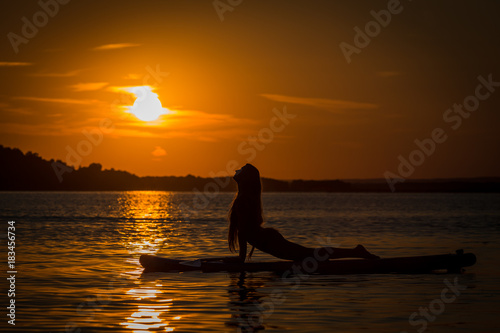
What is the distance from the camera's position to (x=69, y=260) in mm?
23078

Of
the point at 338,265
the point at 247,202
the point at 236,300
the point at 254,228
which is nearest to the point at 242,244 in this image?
the point at 254,228

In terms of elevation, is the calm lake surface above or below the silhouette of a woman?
below

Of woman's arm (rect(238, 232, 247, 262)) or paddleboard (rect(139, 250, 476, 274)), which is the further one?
paddleboard (rect(139, 250, 476, 274))

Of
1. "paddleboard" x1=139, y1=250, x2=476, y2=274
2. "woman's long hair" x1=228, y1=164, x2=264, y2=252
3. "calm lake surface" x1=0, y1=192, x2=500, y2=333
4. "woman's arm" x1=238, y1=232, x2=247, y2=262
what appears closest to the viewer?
"calm lake surface" x1=0, y1=192, x2=500, y2=333

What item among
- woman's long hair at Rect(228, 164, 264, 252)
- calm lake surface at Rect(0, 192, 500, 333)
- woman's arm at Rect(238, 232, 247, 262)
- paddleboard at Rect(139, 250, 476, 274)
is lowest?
calm lake surface at Rect(0, 192, 500, 333)

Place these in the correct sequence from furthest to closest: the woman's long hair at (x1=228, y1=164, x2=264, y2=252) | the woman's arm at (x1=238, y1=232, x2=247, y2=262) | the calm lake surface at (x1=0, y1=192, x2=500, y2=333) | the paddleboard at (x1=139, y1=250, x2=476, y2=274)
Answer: the paddleboard at (x1=139, y1=250, x2=476, y2=274) → the woman's arm at (x1=238, y1=232, x2=247, y2=262) → the woman's long hair at (x1=228, y1=164, x2=264, y2=252) → the calm lake surface at (x1=0, y1=192, x2=500, y2=333)

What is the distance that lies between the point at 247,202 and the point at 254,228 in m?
0.73

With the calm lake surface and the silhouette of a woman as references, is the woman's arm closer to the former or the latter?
the silhouette of a woman

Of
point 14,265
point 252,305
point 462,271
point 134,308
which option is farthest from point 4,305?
point 462,271

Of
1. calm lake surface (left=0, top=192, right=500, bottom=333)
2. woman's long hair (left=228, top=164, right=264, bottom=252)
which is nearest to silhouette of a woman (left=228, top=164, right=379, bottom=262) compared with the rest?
woman's long hair (left=228, top=164, right=264, bottom=252)

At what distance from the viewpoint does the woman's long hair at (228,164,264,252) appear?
54.3ft

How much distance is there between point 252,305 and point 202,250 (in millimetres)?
14530

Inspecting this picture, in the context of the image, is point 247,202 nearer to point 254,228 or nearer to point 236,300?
point 254,228

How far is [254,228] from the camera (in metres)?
17.0
